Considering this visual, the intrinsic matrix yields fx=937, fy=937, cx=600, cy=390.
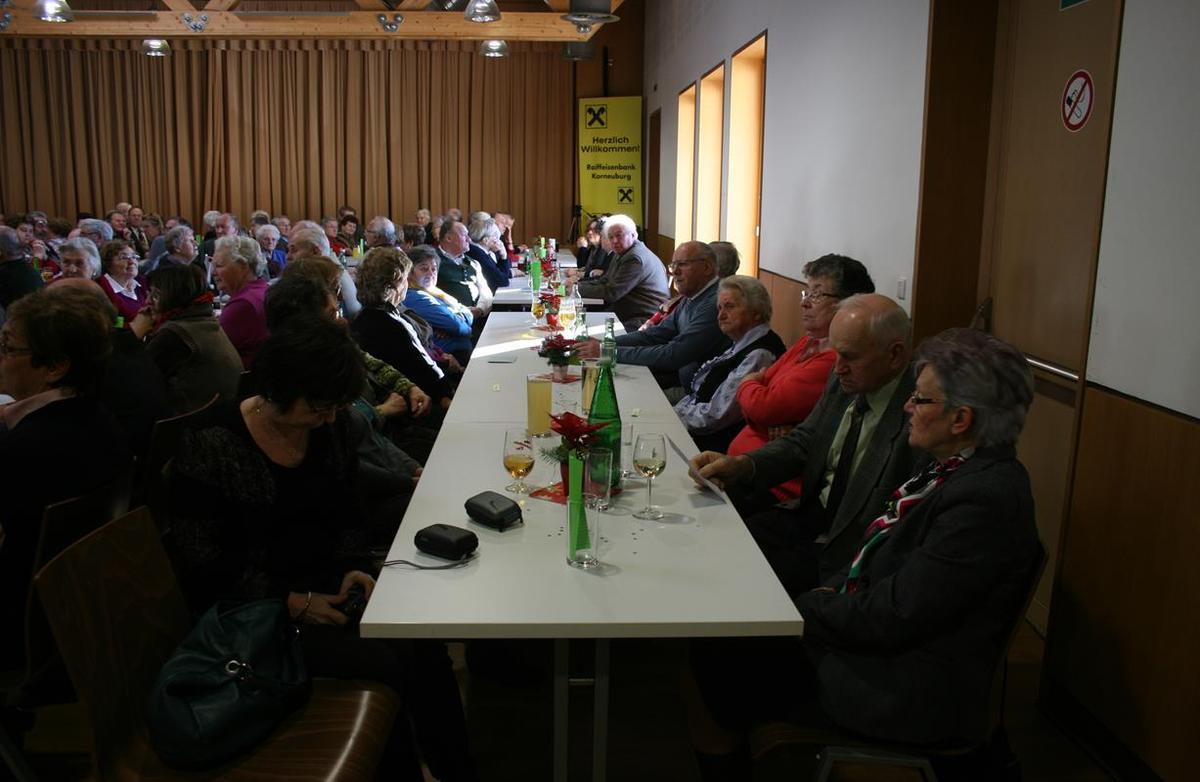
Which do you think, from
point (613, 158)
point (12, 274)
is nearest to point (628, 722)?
point (12, 274)

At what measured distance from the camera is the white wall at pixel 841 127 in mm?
3916

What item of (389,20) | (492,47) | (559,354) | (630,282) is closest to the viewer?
(559,354)

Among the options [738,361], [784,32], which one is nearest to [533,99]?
[784,32]

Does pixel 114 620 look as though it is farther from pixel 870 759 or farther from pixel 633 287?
pixel 633 287

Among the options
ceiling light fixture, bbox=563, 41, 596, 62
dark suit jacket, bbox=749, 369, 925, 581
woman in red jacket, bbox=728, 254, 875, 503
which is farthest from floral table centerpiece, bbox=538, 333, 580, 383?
ceiling light fixture, bbox=563, 41, 596, 62

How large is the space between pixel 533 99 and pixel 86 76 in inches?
254

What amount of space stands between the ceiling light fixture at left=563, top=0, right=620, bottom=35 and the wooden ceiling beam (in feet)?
11.5

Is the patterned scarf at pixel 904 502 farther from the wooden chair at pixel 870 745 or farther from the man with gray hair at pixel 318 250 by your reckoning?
the man with gray hair at pixel 318 250

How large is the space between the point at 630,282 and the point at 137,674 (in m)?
5.29

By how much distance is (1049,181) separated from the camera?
3.19 metres

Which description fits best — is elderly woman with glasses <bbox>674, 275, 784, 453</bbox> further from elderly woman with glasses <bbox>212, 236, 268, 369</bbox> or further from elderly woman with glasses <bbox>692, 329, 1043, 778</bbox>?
elderly woman with glasses <bbox>212, 236, 268, 369</bbox>

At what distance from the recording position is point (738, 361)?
12.1ft

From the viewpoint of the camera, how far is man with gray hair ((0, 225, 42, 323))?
5316 millimetres

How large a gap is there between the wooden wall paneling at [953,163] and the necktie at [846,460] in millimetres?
1320
